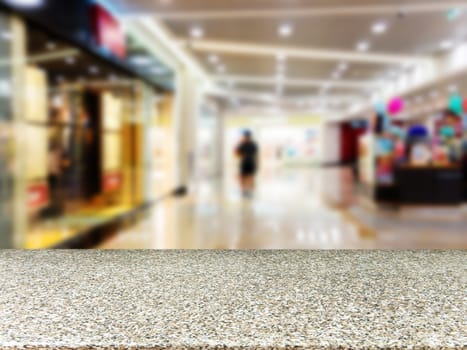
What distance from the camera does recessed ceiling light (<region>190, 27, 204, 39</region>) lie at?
943 centimetres

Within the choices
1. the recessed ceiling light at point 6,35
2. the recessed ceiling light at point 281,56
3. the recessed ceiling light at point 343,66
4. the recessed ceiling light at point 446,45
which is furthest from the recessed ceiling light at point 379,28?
the recessed ceiling light at point 6,35

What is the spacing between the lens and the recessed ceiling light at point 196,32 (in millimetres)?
9432

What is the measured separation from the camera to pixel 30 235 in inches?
197

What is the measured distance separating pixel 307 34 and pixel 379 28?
1533mm

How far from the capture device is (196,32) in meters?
9.70

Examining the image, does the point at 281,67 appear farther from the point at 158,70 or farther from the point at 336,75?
the point at 158,70

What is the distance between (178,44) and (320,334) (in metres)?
10.7

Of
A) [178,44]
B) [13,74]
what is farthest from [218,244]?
[178,44]

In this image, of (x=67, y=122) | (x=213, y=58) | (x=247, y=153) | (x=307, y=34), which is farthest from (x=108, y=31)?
(x=247, y=153)

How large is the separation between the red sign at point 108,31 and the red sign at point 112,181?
2133mm

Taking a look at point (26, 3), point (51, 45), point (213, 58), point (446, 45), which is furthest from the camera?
point (213, 58)

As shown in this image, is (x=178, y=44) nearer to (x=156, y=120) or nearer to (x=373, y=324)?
(x=156, y=120)

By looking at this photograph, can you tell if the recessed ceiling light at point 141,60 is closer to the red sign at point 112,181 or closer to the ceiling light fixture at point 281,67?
the red sign at point 112,181

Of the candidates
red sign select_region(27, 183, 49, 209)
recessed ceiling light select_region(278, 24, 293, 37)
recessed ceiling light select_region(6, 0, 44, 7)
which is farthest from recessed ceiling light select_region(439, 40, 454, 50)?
red sign select_region(27, 183, 49, 209)
